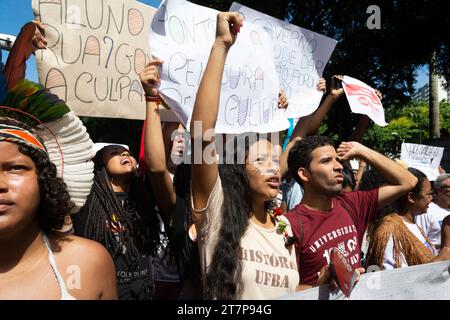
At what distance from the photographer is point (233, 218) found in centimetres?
196

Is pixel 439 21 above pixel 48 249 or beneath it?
above

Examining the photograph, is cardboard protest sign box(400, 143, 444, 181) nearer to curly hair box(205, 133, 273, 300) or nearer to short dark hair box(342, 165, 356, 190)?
short dark hair box(342, 165, 356, 190)

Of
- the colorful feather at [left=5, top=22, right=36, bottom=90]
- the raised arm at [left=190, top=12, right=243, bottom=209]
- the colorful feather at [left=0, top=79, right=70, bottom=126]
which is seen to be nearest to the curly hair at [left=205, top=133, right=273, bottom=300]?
the raised arm at [left=190, top=12, right=243, bottom=209]

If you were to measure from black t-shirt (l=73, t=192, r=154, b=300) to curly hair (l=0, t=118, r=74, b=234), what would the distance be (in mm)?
761

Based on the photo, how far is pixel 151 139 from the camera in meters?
2.28

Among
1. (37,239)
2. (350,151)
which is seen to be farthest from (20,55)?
(350,151)

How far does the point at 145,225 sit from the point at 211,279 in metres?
0.73

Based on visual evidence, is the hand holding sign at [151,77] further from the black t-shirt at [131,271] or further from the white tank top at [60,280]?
the white tank top at [60,280]

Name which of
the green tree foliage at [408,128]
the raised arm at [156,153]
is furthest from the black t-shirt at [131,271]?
the green tree foliage at [408,128]

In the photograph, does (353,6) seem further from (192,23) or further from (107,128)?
(192,23)

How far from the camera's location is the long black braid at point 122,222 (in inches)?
92.9

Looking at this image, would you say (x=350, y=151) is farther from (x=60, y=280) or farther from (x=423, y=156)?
(x=423, y=156)

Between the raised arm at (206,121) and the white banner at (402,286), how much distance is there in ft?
1.97

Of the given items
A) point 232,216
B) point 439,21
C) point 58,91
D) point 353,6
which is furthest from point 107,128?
point 232,216
